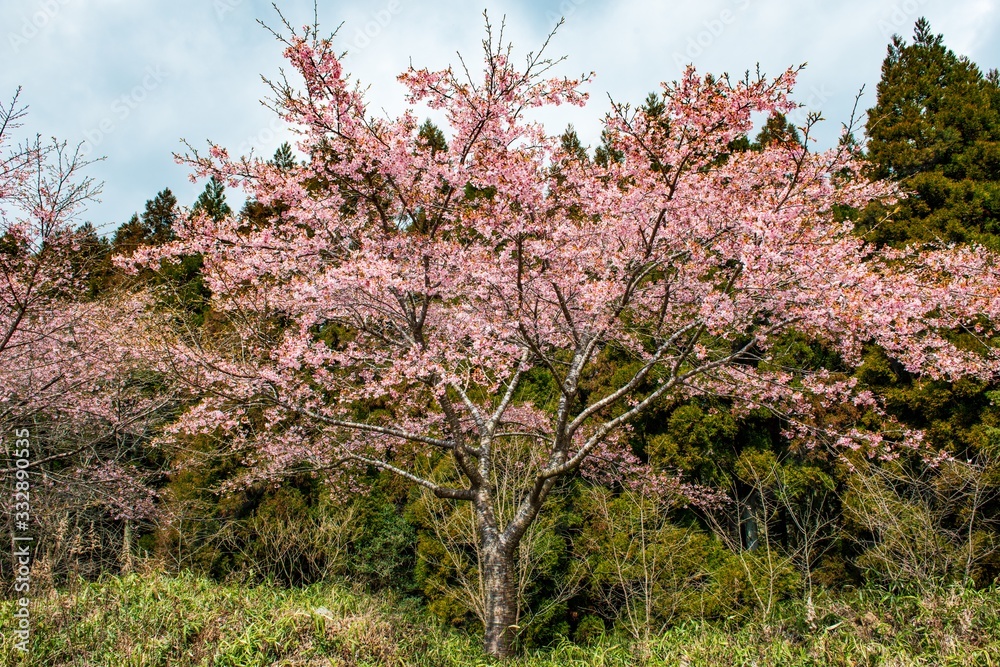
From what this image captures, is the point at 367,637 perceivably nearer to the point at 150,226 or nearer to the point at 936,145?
the point at 936,145

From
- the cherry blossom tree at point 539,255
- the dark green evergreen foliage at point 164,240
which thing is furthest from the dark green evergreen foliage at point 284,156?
the cherry blossom tree at point 539,255

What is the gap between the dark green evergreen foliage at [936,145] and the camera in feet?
35.5

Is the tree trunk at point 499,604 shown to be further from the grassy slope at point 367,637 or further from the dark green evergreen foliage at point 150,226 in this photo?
the dark green evergreen foliage at point 150,226

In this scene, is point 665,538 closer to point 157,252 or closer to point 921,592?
point 921,592

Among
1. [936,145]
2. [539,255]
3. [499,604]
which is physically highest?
[936,145]

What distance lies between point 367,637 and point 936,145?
1425 centimetres

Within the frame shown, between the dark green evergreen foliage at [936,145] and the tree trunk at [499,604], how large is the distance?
8.18 meters

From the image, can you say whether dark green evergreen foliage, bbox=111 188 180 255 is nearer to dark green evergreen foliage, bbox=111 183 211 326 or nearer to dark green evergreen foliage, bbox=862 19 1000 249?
dark green evergreen foliage, bbox=111 183 211 326

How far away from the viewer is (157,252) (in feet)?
22.5

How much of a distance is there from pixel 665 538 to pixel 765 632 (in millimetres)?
3022

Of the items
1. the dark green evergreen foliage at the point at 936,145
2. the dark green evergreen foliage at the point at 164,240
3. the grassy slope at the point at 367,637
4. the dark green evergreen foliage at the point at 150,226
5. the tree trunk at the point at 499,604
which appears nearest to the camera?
the grassy slope at the point at 367,637

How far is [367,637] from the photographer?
5.41 metres

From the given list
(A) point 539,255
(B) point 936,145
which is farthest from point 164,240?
(B) point 936,145

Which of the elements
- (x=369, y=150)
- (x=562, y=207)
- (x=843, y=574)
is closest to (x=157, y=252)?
(x=369, y=150)
